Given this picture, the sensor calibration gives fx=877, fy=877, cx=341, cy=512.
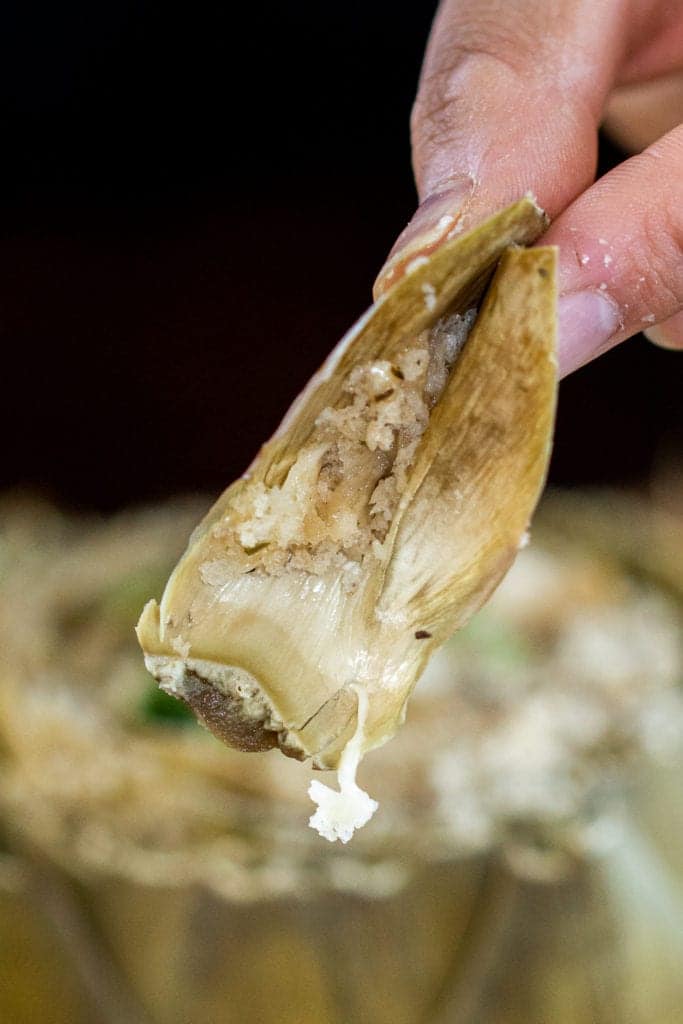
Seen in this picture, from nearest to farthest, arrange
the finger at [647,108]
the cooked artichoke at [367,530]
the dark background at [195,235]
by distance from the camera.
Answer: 1. the cooked artichoke at [367,530]
2. the finger at [647,108]
3. the dark background at [195,235]

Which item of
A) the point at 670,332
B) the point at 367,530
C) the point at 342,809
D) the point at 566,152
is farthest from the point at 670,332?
the point at 342,809

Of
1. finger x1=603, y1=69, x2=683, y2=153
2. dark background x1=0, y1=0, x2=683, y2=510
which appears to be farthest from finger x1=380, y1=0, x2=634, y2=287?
dark background x1=0, y1=0, x2=683, y2=510

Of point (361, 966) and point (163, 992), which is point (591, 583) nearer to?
point (361, 966)

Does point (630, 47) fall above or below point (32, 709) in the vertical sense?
above

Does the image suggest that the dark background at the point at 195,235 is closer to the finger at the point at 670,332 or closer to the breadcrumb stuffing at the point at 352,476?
the finger at the point at 670,332

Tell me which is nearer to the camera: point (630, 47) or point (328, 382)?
point (328, 382)

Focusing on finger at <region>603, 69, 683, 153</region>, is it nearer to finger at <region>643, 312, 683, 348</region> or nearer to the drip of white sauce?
finger at <region>643, 312, 683, 348</region>

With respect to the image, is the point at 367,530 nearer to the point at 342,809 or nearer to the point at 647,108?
the point at 342,809

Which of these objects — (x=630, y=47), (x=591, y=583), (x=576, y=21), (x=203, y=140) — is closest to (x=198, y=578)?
(x=576, y=21)

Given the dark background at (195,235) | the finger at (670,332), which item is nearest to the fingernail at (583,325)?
the finger at (670,332)
